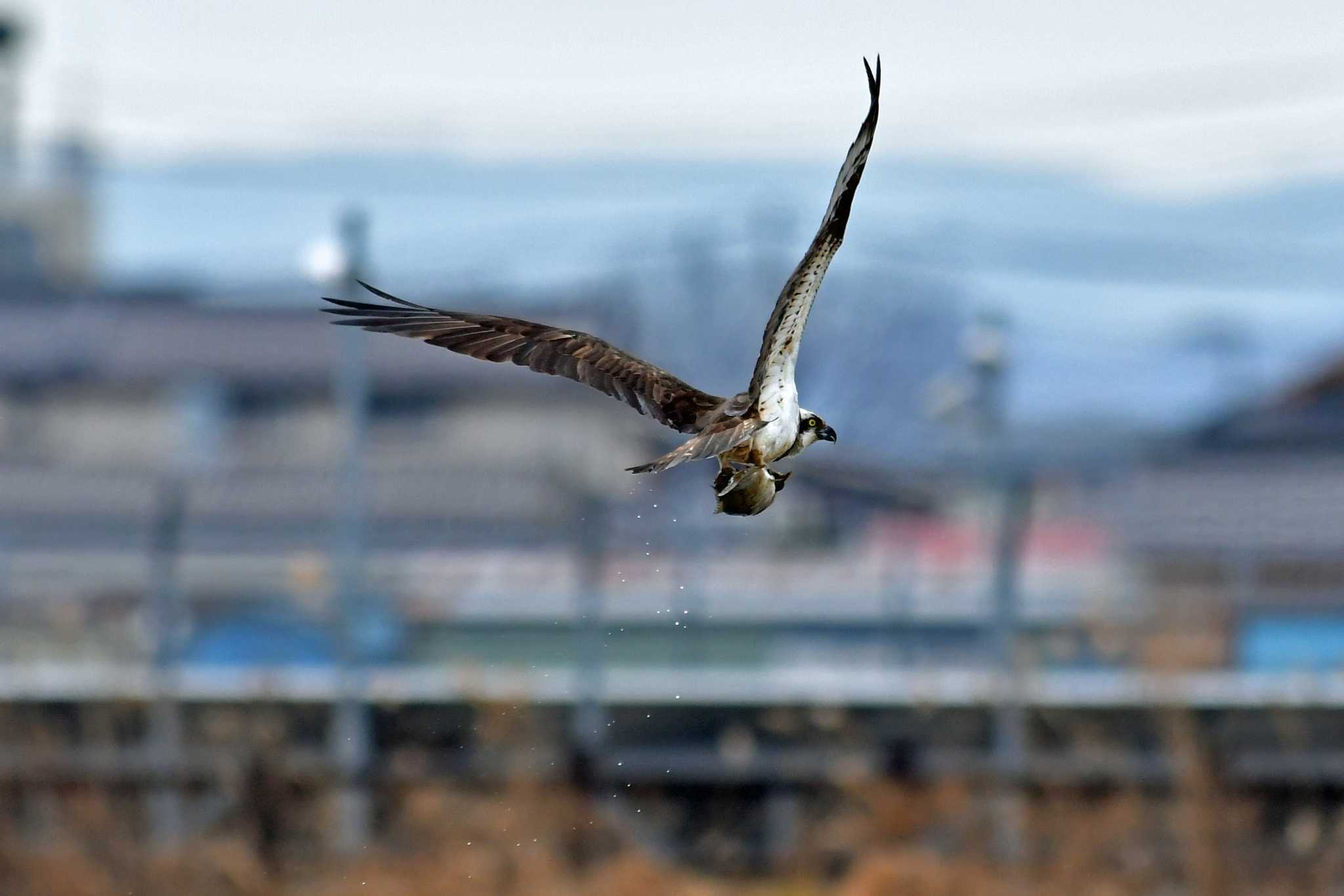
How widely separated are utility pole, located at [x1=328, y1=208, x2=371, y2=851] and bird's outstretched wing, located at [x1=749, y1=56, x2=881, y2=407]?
6.60 meters

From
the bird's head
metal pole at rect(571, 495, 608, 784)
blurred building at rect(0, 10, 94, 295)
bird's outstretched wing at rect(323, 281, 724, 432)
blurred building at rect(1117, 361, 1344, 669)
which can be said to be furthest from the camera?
blurred building at rect(0, 10, 94, 295)

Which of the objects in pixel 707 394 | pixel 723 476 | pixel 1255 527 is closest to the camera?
pixel 723 476

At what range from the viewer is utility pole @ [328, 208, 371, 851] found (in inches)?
446

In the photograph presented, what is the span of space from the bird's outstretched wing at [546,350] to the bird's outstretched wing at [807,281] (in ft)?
1.49

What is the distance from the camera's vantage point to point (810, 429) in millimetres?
4672

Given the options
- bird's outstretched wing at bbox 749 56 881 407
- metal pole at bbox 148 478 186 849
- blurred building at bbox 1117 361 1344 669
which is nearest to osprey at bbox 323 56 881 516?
bird's outstretched wing at bbox 749 56 881 407

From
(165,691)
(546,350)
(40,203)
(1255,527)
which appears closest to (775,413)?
(546,350)

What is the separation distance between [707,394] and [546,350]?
0.55 meters

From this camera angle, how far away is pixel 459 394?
110 ft

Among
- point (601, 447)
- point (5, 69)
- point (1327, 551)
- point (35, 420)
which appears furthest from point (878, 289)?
point (5, 69)

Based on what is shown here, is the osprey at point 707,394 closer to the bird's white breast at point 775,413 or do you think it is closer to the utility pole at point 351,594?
the bird's white breast at point 775,413

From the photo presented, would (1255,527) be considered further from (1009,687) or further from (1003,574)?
(1003,574)

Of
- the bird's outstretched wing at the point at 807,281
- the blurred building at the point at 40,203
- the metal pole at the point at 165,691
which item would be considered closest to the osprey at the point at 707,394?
the bird's outstretched wing at the point at 807,281

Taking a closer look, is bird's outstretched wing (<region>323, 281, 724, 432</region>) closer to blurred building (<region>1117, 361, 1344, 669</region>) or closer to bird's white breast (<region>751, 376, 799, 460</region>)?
bird's white breast (<region>751, 376, 799, 460</region>)
